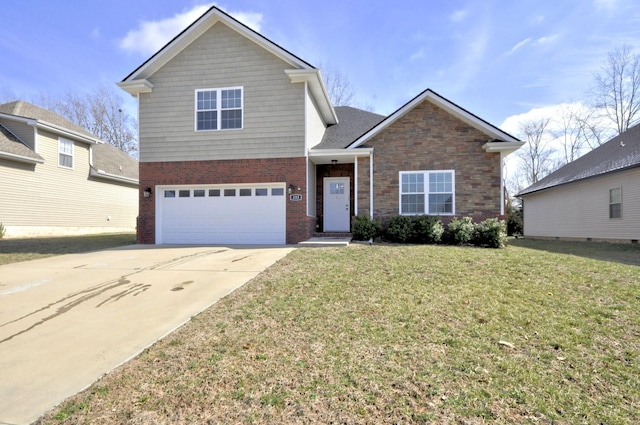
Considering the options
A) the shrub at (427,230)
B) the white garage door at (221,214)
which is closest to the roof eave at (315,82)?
the white garage door at (221,214)

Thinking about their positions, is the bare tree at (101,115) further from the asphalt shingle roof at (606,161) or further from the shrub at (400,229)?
the asphalt shingle roof at (606,161)

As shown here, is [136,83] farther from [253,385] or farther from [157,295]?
[253,385]

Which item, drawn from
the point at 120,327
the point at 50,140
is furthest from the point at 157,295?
the point at 50,140

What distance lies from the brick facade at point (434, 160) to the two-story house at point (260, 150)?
0.04 meters

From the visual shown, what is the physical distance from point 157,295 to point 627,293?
7467 mm

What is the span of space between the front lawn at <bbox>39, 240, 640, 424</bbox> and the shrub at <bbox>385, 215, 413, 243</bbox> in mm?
5305

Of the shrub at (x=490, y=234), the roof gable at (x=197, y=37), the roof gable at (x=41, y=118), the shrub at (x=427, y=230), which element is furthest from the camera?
the roof gable at (x=41, y=118)

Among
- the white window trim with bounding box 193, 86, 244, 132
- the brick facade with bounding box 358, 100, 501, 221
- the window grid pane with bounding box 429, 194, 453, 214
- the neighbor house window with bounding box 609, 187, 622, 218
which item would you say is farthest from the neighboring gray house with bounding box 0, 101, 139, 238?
the neighbor house window with bounding box 609, 187, 622, 218

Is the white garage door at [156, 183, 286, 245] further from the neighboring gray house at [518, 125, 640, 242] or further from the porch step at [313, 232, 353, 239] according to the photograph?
the neighboring gray house at [518, 125, 640, 242]

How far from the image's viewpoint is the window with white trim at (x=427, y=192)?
38.7ft

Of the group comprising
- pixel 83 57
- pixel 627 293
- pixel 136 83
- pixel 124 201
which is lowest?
pixel 627 293

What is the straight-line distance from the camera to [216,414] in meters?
2.45

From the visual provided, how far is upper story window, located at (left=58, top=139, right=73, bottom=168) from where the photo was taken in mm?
16844

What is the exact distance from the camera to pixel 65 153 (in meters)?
17.1
